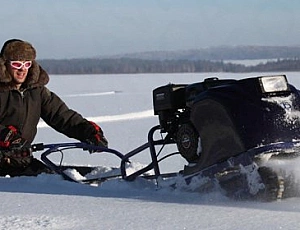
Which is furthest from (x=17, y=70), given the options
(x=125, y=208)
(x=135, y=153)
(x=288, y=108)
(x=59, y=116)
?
(x=288, y=108)

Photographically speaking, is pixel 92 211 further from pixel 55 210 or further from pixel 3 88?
pixel 3 88

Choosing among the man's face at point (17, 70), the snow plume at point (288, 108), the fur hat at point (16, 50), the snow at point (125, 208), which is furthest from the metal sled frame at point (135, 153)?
the snow plume at point (288, 108)

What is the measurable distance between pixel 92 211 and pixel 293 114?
118 cm

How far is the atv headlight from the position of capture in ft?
12.6

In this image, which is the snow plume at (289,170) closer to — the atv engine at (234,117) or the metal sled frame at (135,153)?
the atv engine at (234,117)

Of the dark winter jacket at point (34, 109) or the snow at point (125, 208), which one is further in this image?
the dark winter jacket at point (34, 109)

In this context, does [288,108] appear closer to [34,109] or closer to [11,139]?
[11,139]

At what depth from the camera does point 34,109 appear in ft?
18.4

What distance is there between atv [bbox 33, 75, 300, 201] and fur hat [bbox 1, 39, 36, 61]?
1.80 metres

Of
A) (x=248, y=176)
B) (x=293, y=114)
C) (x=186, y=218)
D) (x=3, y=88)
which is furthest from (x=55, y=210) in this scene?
(x=3, y=88)

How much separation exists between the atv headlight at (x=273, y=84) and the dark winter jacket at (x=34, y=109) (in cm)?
190

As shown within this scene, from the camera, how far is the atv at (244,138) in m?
3.73

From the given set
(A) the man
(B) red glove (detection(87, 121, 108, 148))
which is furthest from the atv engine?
(A) the man

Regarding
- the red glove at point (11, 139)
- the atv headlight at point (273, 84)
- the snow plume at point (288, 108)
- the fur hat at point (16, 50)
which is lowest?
the snow plume at point (288, 108)
